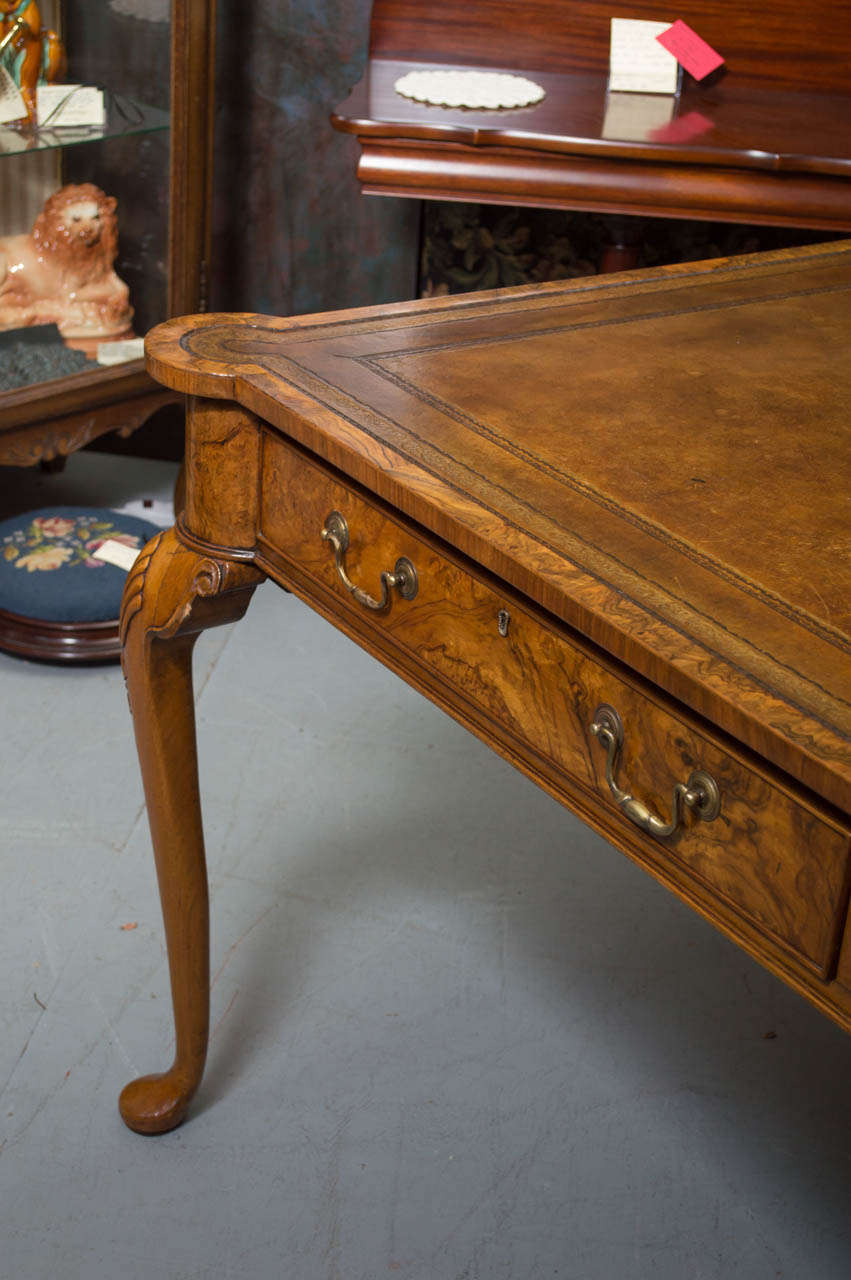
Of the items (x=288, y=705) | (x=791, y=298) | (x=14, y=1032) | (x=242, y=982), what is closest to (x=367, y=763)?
(x=288, y=705)

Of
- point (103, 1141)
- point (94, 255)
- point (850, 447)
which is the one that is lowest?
point (103, 1141)

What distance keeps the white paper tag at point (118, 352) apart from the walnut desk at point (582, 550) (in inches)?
64.9

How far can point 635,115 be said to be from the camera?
2627mm

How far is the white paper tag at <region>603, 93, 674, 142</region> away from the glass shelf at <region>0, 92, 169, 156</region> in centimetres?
93

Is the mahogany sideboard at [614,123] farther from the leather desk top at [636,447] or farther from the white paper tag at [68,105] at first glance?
the leather desk top at [636,447]

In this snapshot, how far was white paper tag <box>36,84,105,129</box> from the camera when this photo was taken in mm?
2871

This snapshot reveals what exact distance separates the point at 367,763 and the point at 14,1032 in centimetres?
82

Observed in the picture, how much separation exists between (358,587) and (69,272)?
2078mm

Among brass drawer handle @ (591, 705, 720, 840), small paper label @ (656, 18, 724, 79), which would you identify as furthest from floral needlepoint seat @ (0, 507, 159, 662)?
brass drawer handle @ (591, 705, 720, 840)

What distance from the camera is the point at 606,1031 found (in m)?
2.00

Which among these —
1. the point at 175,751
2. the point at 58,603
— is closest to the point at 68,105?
the point at 58,603

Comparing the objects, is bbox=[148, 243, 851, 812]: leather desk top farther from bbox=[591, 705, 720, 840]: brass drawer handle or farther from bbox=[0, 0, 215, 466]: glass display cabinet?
bbox=[0, 0, 215, 466]: glass display cabinet

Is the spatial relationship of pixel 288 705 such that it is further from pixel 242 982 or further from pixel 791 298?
pixel 791 298

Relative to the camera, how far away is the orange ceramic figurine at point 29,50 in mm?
2814
